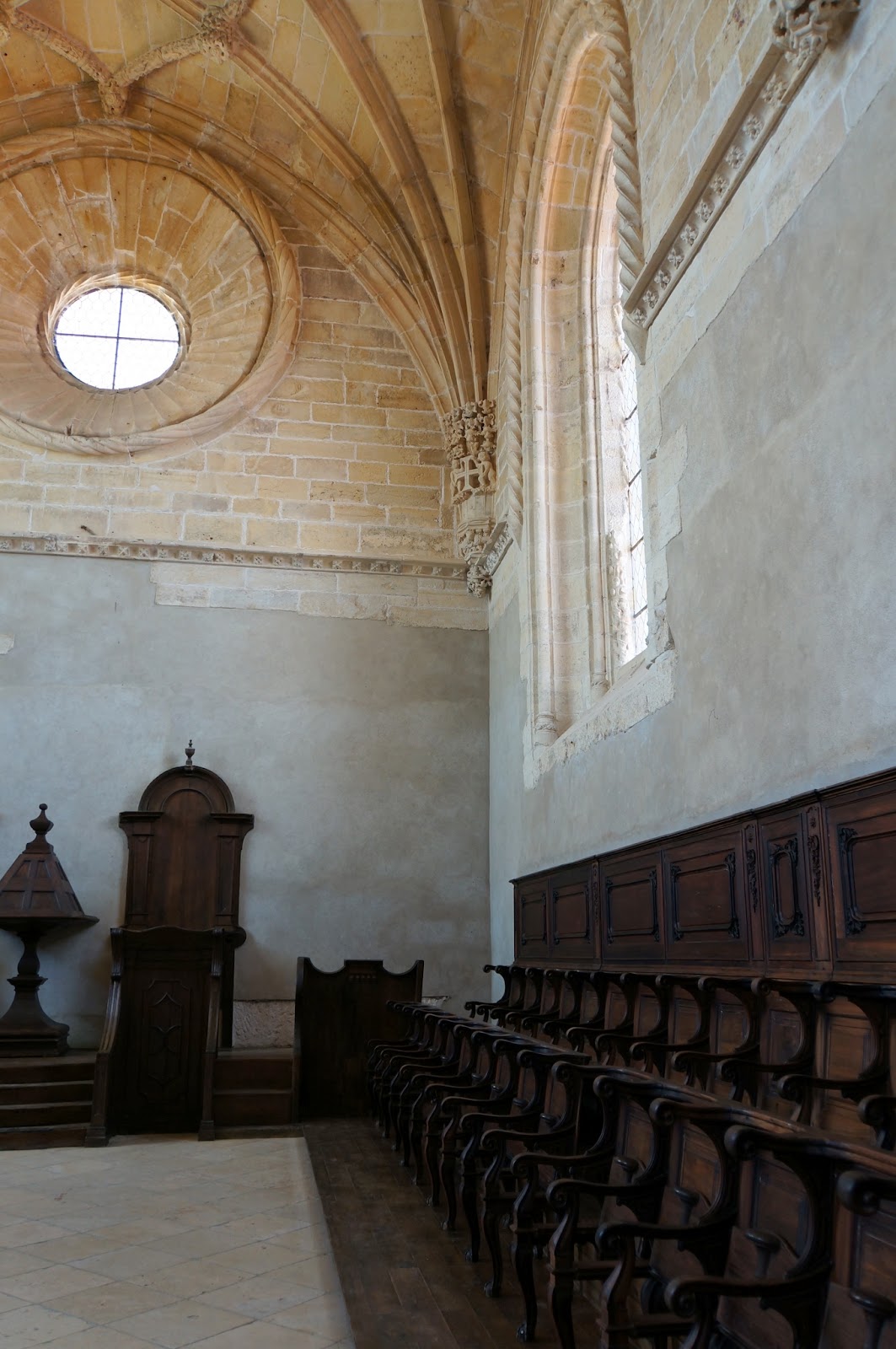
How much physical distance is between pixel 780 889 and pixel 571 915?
2.97 metres

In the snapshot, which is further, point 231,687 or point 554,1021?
point 231,687

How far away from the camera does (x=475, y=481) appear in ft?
33.3

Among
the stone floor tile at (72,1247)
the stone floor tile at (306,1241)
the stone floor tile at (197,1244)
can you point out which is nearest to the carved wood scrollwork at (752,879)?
the stone floor tile at (306,1241)

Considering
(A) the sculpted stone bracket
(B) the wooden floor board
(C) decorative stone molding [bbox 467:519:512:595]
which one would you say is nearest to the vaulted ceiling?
(C) decorative stone molding [bbox 467:519:512:595]

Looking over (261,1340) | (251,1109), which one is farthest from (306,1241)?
(251,1109)

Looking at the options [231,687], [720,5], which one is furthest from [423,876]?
[720,5]

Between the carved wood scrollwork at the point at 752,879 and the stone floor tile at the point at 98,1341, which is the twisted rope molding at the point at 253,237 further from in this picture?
the stone floor tile at the point at 98,1341

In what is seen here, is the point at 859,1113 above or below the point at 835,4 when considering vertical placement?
below

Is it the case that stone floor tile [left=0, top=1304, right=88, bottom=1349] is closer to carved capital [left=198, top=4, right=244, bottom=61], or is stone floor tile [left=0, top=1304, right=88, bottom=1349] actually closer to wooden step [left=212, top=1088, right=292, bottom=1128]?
wooden step [left=212, top=1088, right=292, bottom=1128]

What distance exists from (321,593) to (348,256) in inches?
138

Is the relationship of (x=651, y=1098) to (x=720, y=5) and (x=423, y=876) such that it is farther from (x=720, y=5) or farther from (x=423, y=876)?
(x=423, y=876)

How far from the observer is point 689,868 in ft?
16.1

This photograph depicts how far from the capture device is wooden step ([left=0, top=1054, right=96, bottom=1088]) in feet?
25.2

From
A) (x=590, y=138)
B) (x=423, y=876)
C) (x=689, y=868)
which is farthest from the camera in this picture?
(x=423, y=876)
